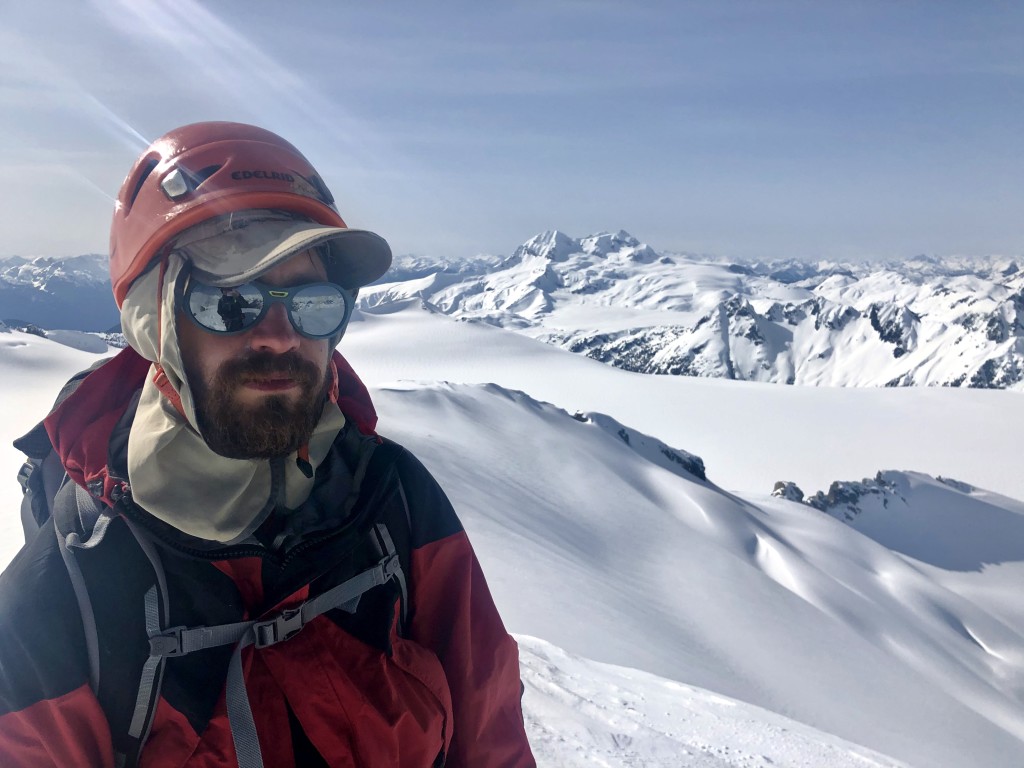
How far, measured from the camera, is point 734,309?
190 metres

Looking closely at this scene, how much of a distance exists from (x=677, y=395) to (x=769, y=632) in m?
57.2

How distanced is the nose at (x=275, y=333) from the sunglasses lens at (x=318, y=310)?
2 cm

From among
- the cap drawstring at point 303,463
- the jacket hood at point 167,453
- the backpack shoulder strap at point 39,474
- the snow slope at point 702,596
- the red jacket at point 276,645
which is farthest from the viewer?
the snow slope at point 702,596

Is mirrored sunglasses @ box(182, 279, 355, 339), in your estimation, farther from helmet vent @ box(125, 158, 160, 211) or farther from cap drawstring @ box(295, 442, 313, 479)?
helmet vent @ box(125, 158, 160, 211)

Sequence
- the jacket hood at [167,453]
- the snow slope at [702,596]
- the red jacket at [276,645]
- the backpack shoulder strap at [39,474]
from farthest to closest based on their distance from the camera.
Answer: the snow slope at [702,596]
the backpack shoulder strap at [39,474]
the jacket hood at [167,453]
the red jacket at [276,645]

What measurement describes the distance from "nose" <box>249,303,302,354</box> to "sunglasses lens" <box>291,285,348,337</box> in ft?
0.08

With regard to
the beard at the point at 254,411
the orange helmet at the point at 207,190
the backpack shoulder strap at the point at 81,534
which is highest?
the orange helmet at the point at 207,190

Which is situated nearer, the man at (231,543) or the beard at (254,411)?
the man at (231,543)

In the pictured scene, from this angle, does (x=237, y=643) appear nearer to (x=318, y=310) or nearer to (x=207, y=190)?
(x=318, y=310)

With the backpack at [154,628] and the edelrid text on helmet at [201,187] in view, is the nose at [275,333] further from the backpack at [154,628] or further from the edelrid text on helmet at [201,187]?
the backpack at [154,628]

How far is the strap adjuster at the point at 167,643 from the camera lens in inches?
60.7

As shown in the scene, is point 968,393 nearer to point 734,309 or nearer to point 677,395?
point 677,395

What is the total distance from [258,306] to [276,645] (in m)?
0.94

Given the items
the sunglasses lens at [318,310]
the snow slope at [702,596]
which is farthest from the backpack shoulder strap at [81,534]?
the snow slope at [702,596]
